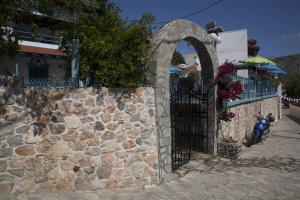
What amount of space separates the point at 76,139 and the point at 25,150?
3.20ft

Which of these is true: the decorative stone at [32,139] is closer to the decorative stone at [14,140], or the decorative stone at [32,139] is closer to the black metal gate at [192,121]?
the decorative stone at [14,140]

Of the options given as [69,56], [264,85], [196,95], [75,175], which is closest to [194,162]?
[196,95]

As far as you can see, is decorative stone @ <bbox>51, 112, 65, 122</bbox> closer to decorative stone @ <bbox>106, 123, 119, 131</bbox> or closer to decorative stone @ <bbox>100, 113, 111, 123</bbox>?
decorative stone @ <bbox>100, 113, 111, 123</bbox>

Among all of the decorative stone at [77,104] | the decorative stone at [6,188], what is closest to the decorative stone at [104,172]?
the decorative stone at [77,104]

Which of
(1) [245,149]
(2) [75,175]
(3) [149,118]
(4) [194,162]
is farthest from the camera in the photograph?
(1) [245,149]

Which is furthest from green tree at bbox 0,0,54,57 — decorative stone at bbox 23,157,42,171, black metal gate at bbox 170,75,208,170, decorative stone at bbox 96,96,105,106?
black metal gate at bbox 170,75,208,170

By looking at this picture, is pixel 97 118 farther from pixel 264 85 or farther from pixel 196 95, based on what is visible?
pixel 264 85

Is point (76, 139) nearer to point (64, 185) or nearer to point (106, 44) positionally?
point (64, 185)

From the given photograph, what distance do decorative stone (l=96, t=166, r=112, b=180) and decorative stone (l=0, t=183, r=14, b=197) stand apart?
1.69 m

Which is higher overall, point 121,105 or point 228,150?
point 121,105

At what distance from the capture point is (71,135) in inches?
222

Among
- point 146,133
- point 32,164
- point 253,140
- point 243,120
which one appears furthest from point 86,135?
point 243,120

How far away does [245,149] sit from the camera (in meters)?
11.4

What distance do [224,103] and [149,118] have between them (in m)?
4.34
